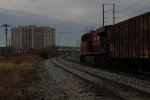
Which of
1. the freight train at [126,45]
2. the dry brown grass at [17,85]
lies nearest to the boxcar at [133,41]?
the freight train at [126,45]

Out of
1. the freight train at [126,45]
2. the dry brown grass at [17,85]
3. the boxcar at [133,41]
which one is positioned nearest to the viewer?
the dry brown grass at [17,85]

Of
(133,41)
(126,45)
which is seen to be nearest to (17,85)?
(133,41)

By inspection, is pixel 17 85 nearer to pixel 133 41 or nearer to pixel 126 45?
pixel 133 41

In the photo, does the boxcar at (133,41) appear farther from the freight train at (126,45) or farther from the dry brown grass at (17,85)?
the dry brown grass at (17,85)

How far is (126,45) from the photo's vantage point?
92.2ft

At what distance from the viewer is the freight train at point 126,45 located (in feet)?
77.9

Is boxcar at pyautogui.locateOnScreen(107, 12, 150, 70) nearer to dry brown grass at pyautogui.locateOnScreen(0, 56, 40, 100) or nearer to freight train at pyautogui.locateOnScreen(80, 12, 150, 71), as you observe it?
freight train at pyautogui.locateOnScreen(80, 12, 150, 71)

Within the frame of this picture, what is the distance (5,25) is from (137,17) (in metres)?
93.9

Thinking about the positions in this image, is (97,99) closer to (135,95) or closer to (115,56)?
(135,95)

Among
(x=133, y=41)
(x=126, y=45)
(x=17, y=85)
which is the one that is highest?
(x=133, y=41)

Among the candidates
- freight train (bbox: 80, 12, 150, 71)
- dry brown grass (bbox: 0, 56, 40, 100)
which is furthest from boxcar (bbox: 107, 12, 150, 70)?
dry brown grass (bbox: 0, 56, 40, 100)

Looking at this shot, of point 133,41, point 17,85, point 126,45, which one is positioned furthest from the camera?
point 126,45

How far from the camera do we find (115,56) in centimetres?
3203

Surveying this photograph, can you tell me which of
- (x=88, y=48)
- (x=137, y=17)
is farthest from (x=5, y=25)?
(x=137, y=17)
